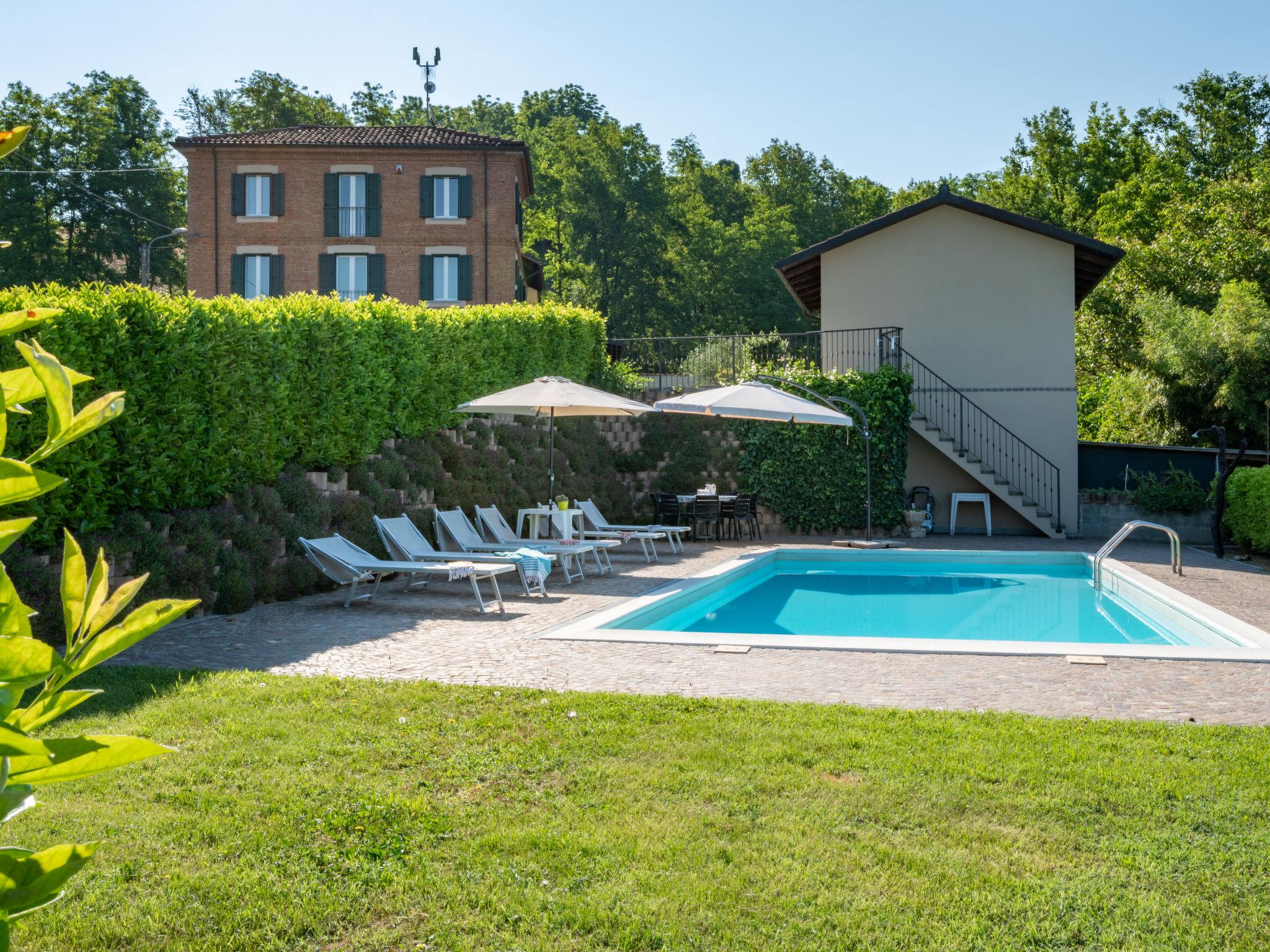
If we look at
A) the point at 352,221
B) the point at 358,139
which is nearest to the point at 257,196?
the point at 352,221

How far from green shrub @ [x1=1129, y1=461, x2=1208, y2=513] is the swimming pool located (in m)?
4.78

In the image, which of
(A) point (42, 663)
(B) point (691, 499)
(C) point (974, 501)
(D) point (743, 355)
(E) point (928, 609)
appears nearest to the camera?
(A) point (42, 663)

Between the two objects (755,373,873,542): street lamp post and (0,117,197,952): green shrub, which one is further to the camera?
(755,373,873,542): street lamp post

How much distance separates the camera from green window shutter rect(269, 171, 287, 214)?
32250 millimetres

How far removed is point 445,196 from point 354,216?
2896mm

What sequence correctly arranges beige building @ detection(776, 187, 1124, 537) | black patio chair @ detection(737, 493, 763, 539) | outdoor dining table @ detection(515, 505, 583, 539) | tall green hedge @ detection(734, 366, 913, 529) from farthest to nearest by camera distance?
beige building @ detection(776, 187, 1124, 537)
tall green hedge @ detection(734, 366, 913, 529)
black patio chair @ detection(737, 493, 763, 539)
outdoor dining table @ detection(515, 505, 583, 539)

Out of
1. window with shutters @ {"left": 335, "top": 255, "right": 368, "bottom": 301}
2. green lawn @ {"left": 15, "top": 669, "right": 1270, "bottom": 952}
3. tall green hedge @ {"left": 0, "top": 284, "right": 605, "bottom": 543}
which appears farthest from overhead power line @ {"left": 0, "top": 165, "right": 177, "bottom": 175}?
green lawn @ {"left": 15, "top": 669, "right": 1270, "bottom": 952}

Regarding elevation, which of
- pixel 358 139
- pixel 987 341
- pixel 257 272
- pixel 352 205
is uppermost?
pixel 358 139

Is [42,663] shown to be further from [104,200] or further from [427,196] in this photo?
[104,200]

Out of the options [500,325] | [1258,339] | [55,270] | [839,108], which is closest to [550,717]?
[500,325]

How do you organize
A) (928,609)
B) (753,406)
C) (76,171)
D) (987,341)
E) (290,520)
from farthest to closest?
(76,171) < (987,341) < (753,406) < (928,609) < (290,520)

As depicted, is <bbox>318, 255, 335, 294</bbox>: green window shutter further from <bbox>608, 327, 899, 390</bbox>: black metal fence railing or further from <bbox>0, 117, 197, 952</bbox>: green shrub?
<bbox>0, 117, 197, 952</bbox>: green shrub

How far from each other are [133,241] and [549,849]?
4318 centimetres

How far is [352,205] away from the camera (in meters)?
32.3
